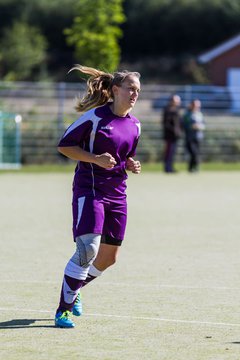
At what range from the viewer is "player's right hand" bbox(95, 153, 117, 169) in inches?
302

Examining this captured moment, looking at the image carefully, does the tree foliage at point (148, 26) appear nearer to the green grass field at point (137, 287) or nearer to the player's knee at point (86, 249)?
the green grass field at point (137, 287)

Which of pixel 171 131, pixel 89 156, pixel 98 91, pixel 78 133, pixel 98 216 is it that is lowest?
pixel 171 131

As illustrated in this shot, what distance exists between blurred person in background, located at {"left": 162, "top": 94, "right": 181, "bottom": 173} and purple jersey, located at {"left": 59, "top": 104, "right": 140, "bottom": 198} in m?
20.4

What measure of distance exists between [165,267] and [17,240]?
292 cm

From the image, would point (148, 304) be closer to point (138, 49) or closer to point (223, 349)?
point (223, 349)

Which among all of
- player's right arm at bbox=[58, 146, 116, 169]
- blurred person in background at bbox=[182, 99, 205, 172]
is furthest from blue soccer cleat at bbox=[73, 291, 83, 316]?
blurred person in background at bbox=[182, 99, 205, 172]

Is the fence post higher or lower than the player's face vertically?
lower

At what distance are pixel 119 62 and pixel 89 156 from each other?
62.3 meters

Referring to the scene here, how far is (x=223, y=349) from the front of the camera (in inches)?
274

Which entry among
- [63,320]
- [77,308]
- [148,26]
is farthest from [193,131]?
[148,26]

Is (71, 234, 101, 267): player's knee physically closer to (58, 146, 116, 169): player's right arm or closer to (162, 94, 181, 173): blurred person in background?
(58, 146, 116, 169): player's right arm

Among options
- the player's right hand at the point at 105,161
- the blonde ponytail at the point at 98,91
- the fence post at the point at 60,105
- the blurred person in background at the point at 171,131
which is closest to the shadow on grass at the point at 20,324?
the player's right hand at the point at 105,161

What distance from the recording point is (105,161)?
7676mm

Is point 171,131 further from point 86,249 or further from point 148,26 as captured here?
point 148,26
